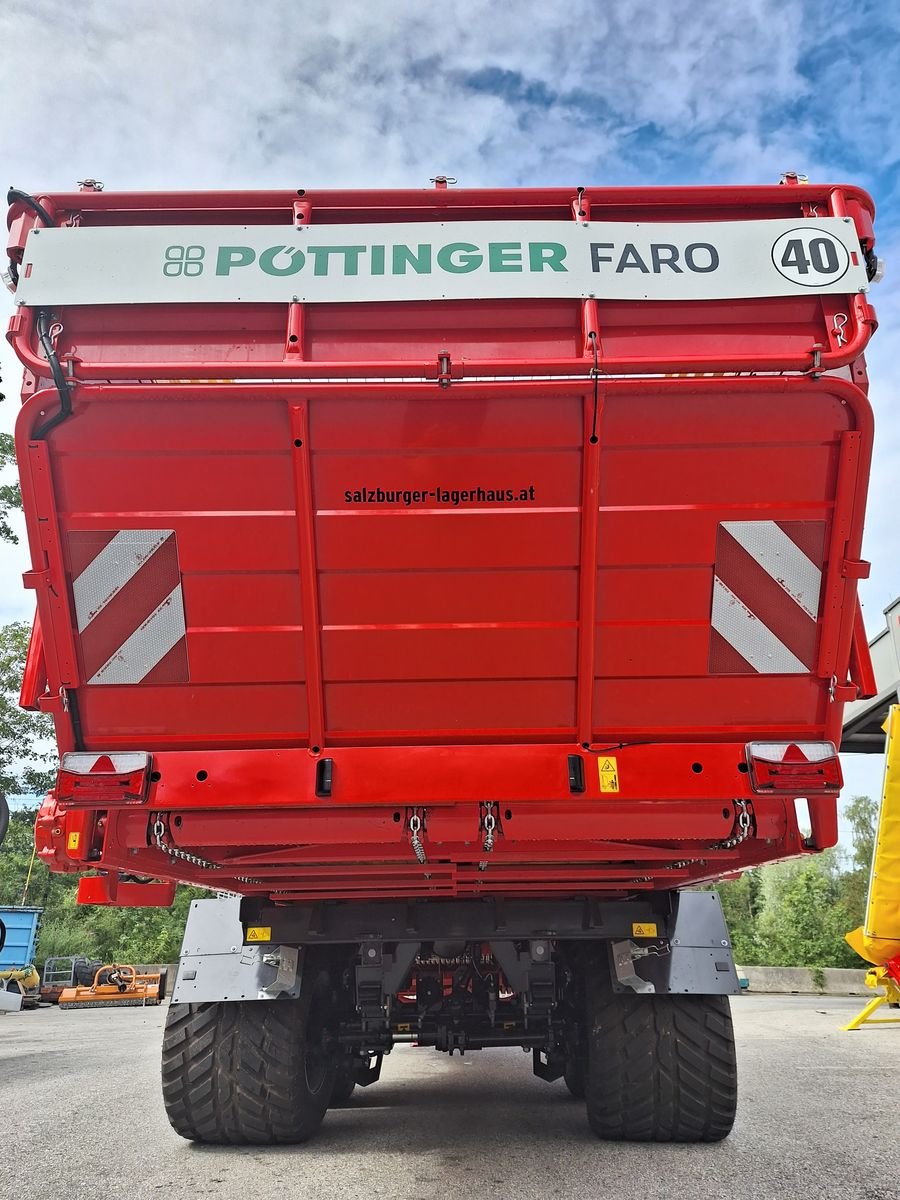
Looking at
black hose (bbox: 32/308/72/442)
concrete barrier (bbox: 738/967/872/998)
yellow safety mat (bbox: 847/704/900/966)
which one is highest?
black hose (bbox: 32/308/72/442)

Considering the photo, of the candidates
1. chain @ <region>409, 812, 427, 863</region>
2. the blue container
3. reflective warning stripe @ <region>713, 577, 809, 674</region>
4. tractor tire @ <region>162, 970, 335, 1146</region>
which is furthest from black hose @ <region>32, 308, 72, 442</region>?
the blue container

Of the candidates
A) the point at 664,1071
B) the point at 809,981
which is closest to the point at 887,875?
the point at 664,1071

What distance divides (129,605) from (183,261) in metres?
1.21

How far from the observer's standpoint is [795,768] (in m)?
2.91

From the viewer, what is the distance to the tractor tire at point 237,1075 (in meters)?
4.37

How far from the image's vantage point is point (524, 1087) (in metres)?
6.85

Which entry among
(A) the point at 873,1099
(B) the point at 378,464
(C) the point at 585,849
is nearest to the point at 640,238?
(B) the point at 378,464

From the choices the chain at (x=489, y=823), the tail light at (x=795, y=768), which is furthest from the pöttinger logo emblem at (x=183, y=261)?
the tail light at (x=795, y=768)

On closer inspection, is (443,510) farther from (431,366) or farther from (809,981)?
(809,981)

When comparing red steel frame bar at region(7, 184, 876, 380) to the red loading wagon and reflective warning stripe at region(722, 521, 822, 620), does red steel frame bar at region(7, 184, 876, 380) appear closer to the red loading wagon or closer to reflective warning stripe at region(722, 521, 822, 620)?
the red loading wagon

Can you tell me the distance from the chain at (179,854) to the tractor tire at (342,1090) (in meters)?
2.37

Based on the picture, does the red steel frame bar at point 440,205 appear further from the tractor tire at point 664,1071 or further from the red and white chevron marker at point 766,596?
the tractor tire at point 664,1071

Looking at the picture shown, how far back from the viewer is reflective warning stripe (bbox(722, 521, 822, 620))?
9.68ft

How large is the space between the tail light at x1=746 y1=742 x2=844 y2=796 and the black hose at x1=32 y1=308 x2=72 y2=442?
2592 mm
